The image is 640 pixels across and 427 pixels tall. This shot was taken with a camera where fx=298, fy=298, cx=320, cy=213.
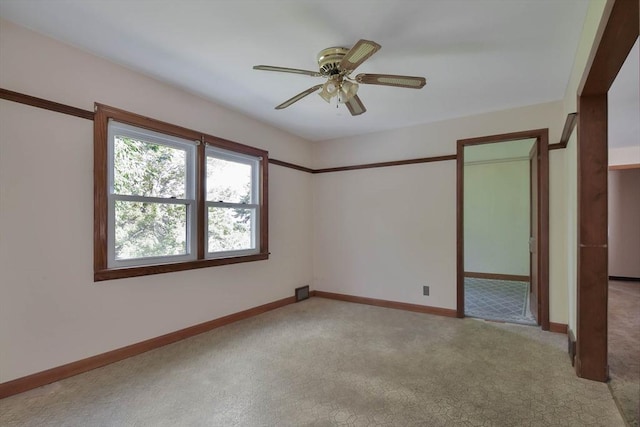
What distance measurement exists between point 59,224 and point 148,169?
83 centimetres

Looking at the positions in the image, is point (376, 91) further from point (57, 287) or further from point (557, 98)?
point (57, 287)

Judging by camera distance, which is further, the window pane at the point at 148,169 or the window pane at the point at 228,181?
the window pane at the point at 228,181

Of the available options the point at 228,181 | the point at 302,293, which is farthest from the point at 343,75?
the point at 302,293

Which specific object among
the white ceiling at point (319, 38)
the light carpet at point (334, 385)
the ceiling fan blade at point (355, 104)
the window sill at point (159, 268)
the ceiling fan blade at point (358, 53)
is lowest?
the light carpet at point (334, 385)

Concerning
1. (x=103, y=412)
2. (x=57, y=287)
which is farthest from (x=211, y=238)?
(x=103, y=412)

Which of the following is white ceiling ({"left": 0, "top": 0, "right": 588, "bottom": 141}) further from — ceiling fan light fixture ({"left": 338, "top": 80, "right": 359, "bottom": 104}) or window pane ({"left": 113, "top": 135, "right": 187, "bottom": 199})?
window pane ({"left": 113, "top": 135, "right": 187, "bottom": 199})

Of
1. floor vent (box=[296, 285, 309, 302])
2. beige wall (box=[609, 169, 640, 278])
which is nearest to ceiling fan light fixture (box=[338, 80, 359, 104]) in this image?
floor vent (box=[296, 285, 309, 302])

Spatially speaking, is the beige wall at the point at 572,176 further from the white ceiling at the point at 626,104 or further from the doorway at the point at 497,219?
the doorway at the point at 497,219

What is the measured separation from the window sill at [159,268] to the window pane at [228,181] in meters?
0.69

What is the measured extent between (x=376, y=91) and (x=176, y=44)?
182 centimetres

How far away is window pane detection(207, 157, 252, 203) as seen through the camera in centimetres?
338

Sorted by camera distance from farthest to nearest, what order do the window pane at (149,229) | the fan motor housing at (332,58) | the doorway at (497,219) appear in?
the doorway at (497,219)
the window pane at (149,229)
the fan motor housing at (332,58)

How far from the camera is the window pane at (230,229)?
339 centimetres

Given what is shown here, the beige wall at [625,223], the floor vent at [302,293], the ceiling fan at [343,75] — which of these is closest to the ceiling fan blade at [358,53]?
the ceiling fan at [343,75]
